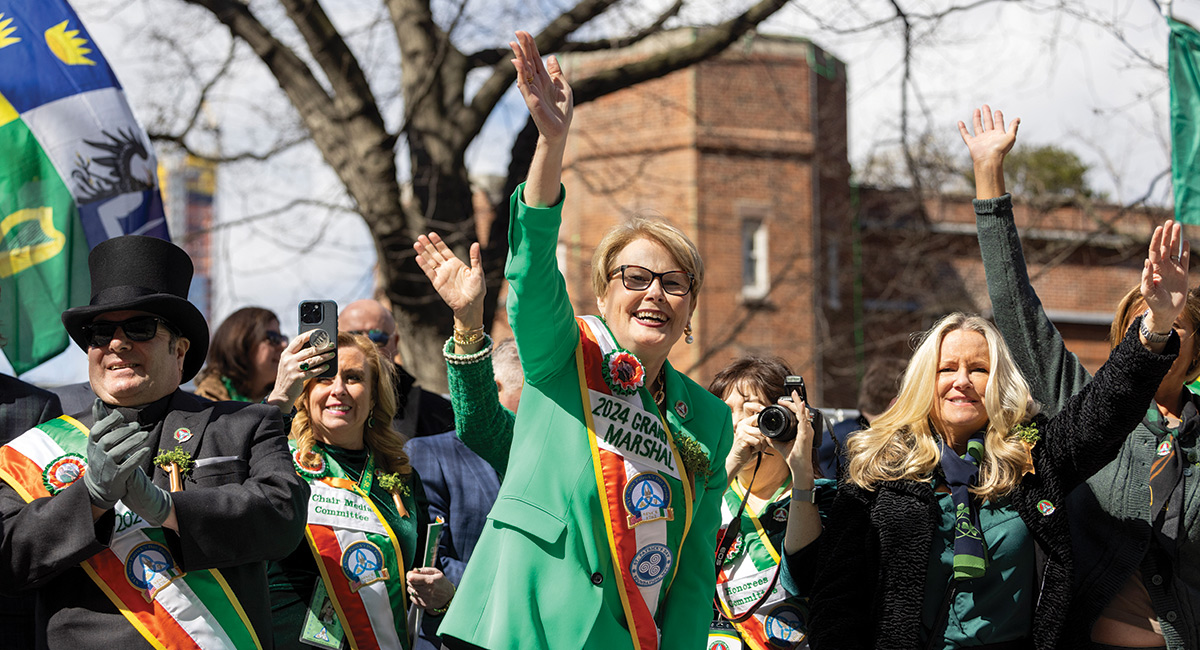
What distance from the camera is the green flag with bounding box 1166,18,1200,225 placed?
7156 mm

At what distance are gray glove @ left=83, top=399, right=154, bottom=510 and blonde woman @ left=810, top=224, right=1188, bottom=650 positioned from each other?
2.14 m

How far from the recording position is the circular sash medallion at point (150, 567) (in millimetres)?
3021

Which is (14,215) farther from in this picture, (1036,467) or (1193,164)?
(1193,164)

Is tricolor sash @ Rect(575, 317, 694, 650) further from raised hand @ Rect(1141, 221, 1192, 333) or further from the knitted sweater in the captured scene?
raised hand @ Rect(1141, 221, 1192, 333)

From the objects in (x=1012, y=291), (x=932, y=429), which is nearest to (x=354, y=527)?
(x=932, y=429)

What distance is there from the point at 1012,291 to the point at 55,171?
435 centimetres

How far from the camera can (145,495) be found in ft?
9.39

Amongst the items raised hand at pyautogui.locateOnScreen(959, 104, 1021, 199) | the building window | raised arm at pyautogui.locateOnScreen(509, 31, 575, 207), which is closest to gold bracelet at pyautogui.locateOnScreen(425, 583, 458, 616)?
raised arm at pyautogui.locateOnScreen(509, 31, 575, 207)

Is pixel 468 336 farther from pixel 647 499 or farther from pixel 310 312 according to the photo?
pixel 310 312

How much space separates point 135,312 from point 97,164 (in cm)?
291

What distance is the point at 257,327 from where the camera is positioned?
5660 mm

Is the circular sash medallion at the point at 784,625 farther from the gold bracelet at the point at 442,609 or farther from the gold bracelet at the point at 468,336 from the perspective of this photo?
the gold bracelet at the point at 468,336

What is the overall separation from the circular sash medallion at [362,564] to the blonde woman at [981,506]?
1451 mm

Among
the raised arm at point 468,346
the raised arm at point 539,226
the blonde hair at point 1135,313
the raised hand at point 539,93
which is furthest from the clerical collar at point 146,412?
the blonde hair at point 1135,313
